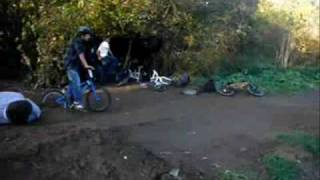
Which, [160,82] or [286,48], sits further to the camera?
[286,48]

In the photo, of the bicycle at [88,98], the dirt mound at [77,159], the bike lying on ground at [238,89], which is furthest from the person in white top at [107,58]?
the dirt mound at [77,159]

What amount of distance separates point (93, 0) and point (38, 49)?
59.6 inches

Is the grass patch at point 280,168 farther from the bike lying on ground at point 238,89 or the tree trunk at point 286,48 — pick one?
the tree trunk at point 286,48

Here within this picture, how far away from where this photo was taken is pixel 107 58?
14352mm

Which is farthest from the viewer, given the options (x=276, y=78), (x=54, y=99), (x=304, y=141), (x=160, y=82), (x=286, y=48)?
(x=286, y=48)

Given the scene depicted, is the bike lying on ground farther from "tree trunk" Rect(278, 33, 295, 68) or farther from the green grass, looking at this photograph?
"tree trunk" Rect(278, 33, 295, 68)

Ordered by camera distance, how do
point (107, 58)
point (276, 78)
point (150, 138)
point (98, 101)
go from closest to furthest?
point (150, 138)
point (98, 101)
point (107, 58)
point (276, 78)

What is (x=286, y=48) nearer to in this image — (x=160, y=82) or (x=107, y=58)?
(x=160, y=82)

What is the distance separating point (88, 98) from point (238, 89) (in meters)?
4.49

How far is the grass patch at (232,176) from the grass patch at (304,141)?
6.17 ft

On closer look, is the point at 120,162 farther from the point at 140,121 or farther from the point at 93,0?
the point at 93,0

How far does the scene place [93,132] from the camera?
856 cm

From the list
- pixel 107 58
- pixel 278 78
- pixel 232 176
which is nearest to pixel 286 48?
pixel 278 78

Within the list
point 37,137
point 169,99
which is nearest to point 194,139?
point 37,137
